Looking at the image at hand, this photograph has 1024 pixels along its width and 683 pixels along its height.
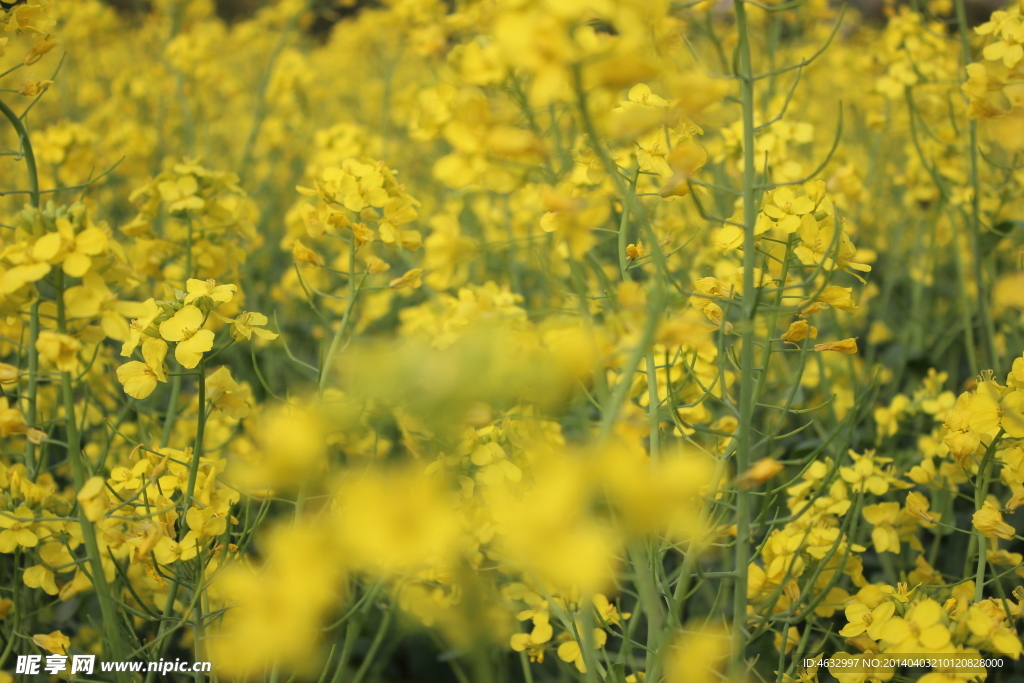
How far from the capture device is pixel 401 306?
3.40 m

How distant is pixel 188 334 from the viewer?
1.15 m

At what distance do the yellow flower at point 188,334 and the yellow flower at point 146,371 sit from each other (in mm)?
26

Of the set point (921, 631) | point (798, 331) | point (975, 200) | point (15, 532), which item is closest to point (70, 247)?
point (15, 532)

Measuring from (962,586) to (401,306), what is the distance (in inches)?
101

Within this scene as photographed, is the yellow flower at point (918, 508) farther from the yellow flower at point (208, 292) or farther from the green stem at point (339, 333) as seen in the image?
the yellow flower at point (208, 292)

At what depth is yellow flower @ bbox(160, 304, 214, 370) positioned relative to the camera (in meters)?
1.11

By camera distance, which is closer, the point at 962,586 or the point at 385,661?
the point at 962,586

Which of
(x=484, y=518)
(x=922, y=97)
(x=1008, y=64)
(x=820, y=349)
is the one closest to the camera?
(x=820, y=349)

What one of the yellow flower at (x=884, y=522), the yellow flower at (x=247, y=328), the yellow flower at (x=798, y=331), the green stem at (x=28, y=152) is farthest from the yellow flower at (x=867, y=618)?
the green stem at (x=28, y=152)

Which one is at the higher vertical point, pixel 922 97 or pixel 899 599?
pixel 922 97

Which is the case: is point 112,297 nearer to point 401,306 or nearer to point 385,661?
point 385,661

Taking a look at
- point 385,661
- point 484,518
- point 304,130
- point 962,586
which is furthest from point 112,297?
point 304,130

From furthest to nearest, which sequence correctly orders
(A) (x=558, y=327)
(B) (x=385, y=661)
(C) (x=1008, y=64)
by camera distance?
(B) (x=385, y=661) < (A) (x=558, y=327) < (C) (x=1008, y=64)

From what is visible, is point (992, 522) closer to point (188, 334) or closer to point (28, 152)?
point (188, 334)
